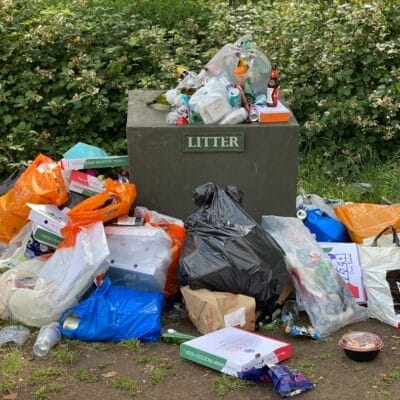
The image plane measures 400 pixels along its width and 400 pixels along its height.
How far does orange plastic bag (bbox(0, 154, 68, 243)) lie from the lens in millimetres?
4789

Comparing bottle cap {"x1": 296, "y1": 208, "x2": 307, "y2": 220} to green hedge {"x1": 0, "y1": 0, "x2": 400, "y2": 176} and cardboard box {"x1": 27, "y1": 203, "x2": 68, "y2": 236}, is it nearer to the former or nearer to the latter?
green hedge {"x1": 0, "y1": 0, "x2": 400, "y2": 176}

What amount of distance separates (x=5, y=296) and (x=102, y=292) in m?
0.58

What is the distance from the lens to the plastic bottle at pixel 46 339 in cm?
398

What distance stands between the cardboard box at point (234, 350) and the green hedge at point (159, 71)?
2.66 metres

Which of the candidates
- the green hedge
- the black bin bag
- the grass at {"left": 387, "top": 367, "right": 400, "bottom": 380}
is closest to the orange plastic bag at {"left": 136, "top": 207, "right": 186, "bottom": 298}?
the black bin bag

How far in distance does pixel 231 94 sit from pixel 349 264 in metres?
1.25

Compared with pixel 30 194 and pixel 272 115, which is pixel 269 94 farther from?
pixel 30 194

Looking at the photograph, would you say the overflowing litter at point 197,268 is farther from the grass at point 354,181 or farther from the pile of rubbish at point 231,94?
the grass at point 354,181

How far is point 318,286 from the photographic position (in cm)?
433

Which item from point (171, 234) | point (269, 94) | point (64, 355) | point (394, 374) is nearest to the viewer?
point (394, 374)

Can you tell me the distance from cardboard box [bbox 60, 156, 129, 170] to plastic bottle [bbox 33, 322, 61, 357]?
1173mm

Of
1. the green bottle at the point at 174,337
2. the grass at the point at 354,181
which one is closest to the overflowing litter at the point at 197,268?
the green bottle at the point at 174,337

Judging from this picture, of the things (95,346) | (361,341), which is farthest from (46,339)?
(361,341)

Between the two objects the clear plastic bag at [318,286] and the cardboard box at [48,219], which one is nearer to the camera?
the clear plastic bag at [318,286]
